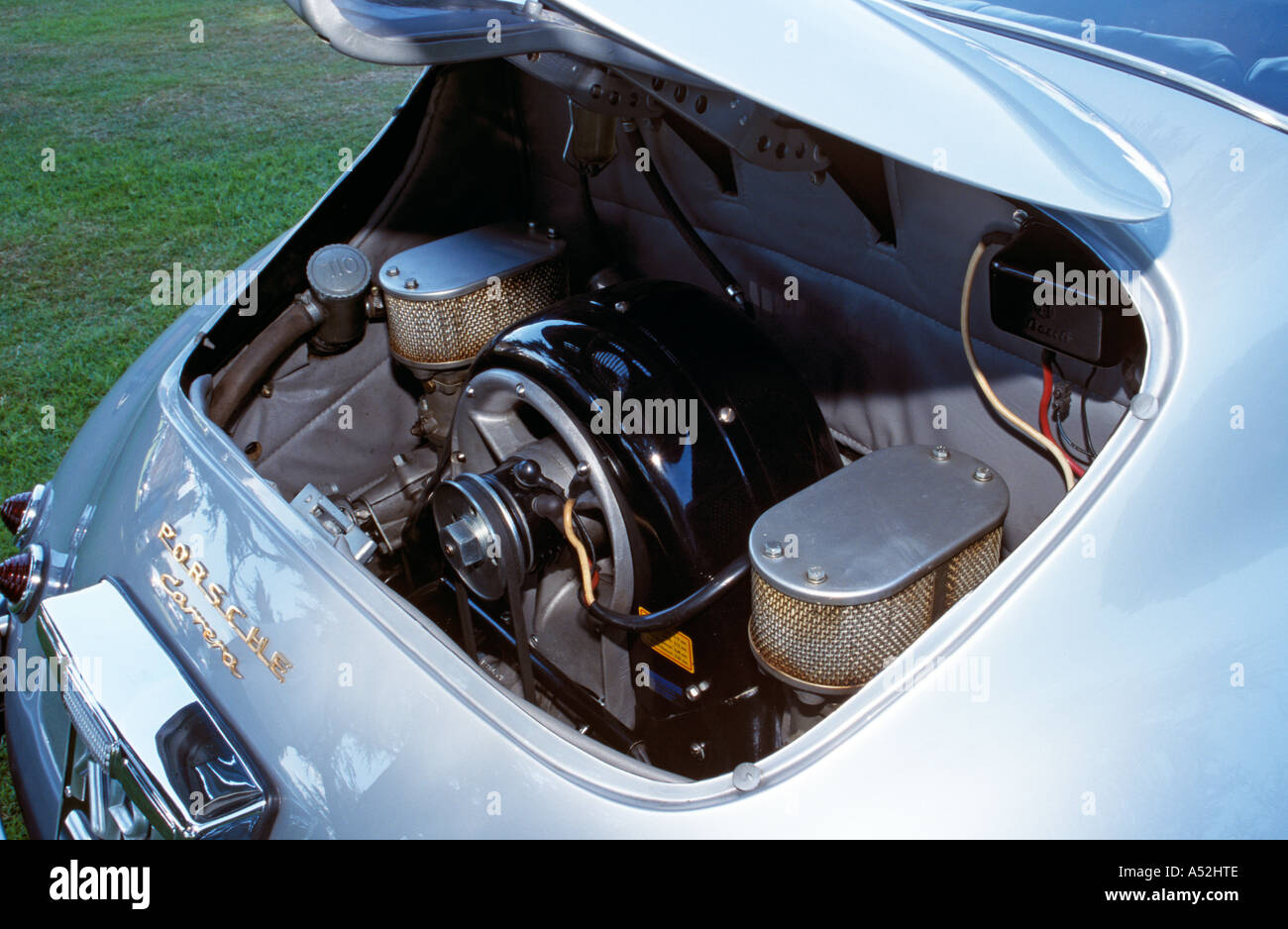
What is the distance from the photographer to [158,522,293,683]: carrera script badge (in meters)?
1.27

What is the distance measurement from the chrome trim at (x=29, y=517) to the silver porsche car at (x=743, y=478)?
30mm

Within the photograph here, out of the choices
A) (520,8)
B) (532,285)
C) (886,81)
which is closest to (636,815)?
(886,81)

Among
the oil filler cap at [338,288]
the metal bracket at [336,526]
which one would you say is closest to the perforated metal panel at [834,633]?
the metal bracket at [336,526]

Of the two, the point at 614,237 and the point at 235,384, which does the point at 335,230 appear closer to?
the point at 235,384

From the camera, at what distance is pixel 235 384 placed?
186 centimetres

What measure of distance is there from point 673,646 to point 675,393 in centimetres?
36

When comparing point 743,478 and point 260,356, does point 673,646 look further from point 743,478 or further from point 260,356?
point 260,356

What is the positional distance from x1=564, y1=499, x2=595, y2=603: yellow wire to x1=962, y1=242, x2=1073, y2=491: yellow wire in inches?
22.8

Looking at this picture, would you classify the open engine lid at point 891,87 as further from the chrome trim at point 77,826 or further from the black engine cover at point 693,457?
the chrome trim at point 77,826

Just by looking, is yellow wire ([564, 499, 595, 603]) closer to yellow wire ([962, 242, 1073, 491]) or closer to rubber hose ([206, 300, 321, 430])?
yellow wire ([962, 242, 1073, 491])

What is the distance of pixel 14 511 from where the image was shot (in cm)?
190

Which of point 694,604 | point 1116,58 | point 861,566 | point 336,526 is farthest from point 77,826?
point 1116,58

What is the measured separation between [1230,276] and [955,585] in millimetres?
444

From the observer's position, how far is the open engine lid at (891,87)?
0.92 metres
